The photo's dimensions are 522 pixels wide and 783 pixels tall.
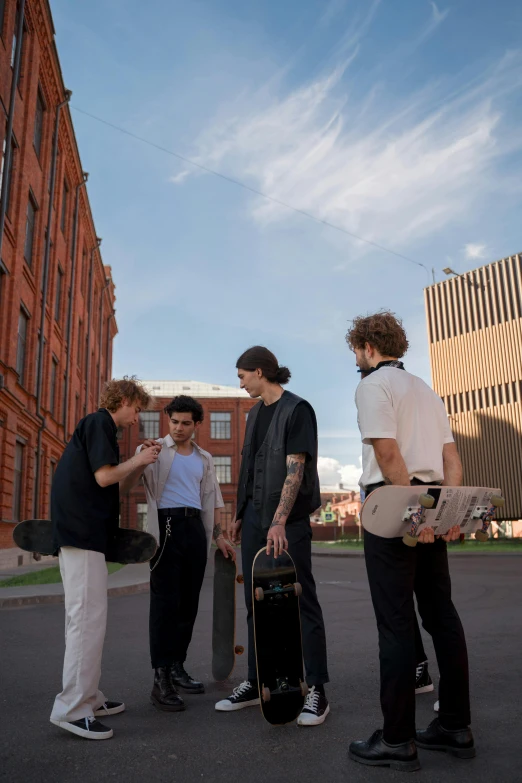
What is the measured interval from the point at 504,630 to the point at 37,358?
18.7m

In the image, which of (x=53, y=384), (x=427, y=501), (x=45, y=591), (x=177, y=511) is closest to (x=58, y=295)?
(x=53, y=384)

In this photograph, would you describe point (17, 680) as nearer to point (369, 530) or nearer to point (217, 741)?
point (217, 741)

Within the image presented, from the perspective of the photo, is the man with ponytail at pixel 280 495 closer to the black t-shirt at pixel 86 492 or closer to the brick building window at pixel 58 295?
the black t-shirt at pixel 86 492

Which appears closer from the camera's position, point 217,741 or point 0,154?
point 217,741

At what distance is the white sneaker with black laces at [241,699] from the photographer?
3629 mm

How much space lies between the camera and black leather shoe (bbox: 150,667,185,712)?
3.67 metres

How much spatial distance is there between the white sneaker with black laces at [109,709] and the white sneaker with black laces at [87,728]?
15.1 inches

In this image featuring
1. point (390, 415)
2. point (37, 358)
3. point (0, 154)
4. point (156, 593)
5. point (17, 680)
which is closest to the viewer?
point (390, 415)

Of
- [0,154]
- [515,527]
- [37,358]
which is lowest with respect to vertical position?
[515,527]

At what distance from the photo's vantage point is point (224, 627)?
4.29m

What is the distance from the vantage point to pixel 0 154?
1709cm

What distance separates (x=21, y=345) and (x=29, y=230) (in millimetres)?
4097

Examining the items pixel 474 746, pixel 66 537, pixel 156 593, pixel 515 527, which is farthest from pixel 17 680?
pixel 515 527

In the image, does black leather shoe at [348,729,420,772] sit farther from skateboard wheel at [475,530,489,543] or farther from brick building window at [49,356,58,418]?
brick building window at [49,356,58,418]
